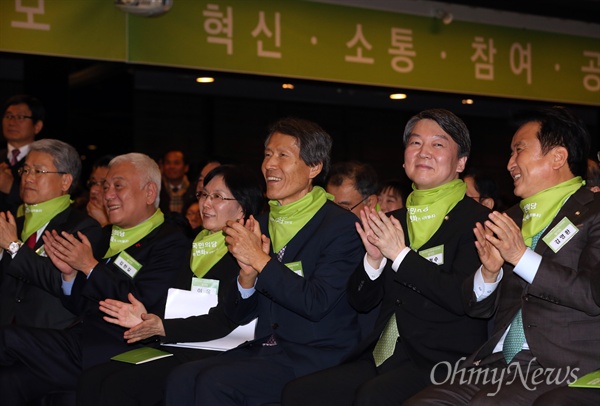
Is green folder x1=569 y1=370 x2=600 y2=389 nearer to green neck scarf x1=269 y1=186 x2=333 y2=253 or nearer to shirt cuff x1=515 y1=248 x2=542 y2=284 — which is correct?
shirt cuff x1=515 y1=248 x2=542 y2=284

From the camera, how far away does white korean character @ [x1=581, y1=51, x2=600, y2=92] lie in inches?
277

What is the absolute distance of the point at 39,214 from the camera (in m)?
4.22

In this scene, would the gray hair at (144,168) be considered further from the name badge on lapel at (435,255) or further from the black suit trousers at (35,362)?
the name badge on lapel at (435,255)

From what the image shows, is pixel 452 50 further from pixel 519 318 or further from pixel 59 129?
pixel 519 318

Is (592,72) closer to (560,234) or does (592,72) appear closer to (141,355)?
(560,234)

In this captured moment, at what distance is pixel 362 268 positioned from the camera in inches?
119

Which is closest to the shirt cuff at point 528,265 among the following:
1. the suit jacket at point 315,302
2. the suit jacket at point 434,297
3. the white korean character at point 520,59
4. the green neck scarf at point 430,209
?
the suit jacket at point 434,297

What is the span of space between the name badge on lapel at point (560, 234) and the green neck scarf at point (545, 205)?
6 centimetres

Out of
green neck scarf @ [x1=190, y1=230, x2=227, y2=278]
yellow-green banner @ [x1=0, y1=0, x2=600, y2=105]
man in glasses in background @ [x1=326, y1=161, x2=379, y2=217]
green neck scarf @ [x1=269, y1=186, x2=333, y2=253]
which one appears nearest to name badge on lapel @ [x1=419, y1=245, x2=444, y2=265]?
green neck scarf @ [x1=269, y1=186, x2=333, y2=253]

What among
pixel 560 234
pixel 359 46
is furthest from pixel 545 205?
pixel 359 46

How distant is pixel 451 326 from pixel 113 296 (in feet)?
5.20

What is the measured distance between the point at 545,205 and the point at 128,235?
2.07m

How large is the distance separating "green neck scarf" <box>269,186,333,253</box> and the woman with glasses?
0.33 meters

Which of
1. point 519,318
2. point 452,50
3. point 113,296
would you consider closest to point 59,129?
point 113,296
